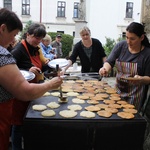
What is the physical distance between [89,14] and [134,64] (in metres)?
17.7

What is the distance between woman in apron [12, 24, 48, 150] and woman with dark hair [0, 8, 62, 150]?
71 centimetres

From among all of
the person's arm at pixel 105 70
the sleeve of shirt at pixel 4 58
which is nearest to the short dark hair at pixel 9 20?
the sleeve of shirt at pixel 4 58

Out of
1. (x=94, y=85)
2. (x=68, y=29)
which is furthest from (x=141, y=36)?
(x=68, y=29)

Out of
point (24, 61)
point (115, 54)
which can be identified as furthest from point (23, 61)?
point (115, 54)

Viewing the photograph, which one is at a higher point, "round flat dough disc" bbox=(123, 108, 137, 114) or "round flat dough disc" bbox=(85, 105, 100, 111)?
"round flat dough disc" bbox=(85, 105, 100, 111)

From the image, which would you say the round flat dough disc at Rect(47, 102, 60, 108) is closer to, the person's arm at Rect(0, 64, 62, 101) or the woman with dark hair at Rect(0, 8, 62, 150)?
the woman with dark hair at Rect(0, 8, 62, 150)

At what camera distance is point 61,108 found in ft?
6.32

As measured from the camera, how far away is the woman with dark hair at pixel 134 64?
2.38 meters

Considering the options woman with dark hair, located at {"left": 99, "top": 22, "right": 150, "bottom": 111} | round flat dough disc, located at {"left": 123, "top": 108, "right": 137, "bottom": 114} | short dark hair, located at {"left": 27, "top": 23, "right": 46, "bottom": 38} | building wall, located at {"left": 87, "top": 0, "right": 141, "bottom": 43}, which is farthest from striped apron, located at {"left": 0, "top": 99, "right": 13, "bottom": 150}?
building wall, located at {"left": 87, "top": 0, "right": 141, "bottom": 43}

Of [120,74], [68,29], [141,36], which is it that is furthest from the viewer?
[68,29]

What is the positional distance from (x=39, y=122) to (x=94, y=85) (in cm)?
122

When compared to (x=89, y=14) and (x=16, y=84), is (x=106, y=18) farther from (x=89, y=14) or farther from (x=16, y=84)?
(x=16, y=84)

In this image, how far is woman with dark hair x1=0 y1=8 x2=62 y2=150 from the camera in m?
1.31

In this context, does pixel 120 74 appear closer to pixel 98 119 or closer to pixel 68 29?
pixel 98 119
